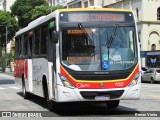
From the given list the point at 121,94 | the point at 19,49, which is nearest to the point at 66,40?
the point at 121,94

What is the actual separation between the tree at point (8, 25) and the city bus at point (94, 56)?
81.5 metres

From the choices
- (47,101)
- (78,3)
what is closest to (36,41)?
(47,101)

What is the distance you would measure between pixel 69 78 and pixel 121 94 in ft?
5.05

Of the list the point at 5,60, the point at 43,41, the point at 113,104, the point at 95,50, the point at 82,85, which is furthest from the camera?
the point at 5,60

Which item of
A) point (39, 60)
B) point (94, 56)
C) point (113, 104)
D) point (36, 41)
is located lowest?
point (113, 104)

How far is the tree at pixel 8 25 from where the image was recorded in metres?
93.8

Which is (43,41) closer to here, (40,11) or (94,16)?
(94,16)

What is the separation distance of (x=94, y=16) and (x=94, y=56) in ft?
4.07

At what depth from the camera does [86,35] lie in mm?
12789

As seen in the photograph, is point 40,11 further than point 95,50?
Yes

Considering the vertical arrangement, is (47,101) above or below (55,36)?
below

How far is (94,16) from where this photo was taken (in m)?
13.1

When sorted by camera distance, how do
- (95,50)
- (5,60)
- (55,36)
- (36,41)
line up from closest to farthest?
(55,36) → (95,50) → (36,41) → (5,60)

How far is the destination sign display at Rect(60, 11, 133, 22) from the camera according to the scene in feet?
42.5
